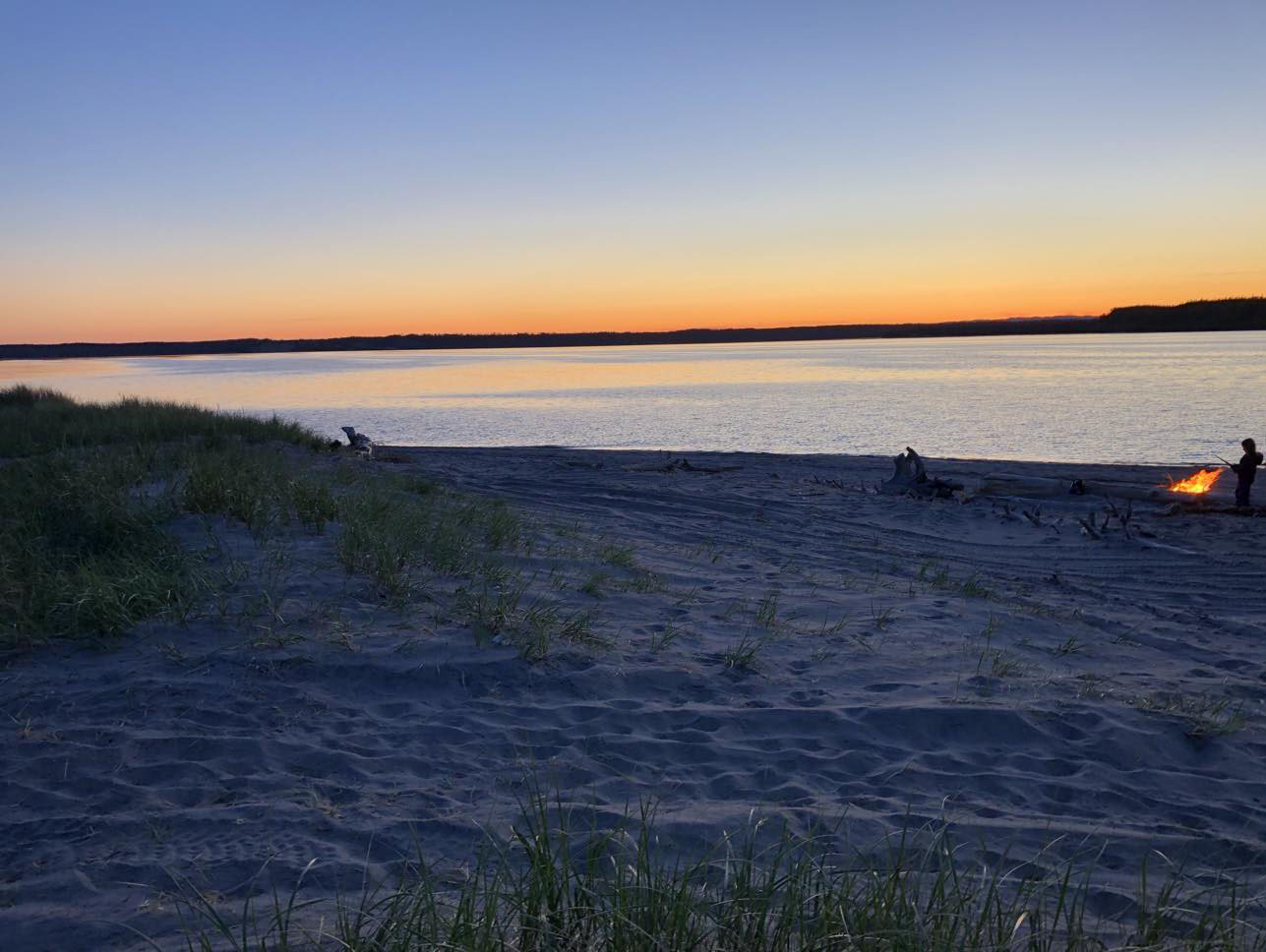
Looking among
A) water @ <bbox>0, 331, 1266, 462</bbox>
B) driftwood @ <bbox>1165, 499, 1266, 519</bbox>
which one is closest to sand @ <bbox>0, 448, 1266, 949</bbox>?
driftwood @ <bbox>1165, 499, 1266, 519</bbox>

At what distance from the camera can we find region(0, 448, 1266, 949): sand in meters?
3.27

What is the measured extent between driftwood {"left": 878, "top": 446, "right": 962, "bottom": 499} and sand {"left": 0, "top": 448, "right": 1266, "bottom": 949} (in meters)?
5.80

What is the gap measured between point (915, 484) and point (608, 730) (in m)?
10.8

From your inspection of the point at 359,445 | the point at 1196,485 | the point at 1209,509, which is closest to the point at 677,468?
the point at 359,445

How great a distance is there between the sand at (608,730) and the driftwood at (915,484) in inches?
229

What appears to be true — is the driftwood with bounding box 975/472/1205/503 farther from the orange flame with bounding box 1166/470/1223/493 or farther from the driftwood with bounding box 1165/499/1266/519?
the driftwood with bounding box 1165/499/1266/519

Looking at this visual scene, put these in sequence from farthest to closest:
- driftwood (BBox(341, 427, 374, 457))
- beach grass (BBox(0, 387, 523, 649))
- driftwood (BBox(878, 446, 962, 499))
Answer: driftwood (BBox(341, 427, 374, 457)) → driftwood (BBox(878, 446, 962, 499)) → beach grass (BBox(0, 387, 523, 649))

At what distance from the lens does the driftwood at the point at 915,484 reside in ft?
44.9

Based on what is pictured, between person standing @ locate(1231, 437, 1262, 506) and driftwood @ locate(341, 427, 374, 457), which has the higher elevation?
driftwood @ locate(341, 427, 374, 457)

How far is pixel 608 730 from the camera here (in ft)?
14.2

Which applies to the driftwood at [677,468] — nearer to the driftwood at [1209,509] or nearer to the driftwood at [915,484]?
the driftwood at [915,484]

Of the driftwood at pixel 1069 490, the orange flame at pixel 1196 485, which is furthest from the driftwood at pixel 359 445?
the orange flame at pixel 1196 485

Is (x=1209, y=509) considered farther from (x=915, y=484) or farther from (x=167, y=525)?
(x=167, y=525)

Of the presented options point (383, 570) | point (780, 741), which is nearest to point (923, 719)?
point (780, 741)
